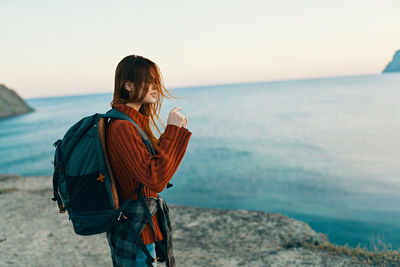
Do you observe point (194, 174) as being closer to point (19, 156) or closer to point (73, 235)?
point (73, 235)

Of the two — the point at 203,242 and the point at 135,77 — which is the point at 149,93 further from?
the point at 203,242

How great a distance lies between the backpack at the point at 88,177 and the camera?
1651 mm

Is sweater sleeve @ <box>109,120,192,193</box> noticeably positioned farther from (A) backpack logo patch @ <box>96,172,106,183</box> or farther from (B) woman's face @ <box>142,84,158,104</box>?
(B) woman's face @ <box>142,84,158,104</box>

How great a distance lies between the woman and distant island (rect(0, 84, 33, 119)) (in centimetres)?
7769

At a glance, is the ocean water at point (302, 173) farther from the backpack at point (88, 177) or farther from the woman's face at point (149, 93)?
the backpack at point (88, 177)

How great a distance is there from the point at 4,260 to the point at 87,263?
138 centimetres

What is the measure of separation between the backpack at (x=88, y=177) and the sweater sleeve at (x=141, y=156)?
88 millimetres

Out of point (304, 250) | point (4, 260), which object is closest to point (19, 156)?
point (4, 260)

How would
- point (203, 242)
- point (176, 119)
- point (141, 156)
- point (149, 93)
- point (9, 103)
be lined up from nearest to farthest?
point (141, 156)
point (176, 119)
point (149, 93)
point (203, 242)
point (9, 103)

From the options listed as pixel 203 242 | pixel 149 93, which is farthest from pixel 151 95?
pixel 203 242

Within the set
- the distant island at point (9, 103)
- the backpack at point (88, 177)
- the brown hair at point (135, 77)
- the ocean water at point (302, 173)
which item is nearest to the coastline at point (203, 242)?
the ocean water at point (302, 173)

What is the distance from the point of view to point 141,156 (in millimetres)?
1629

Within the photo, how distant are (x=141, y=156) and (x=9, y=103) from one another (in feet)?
287

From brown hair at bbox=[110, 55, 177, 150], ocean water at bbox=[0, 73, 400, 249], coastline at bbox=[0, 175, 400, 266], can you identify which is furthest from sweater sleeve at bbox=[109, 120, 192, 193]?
coastline at bbox=[0, 175, 400, 266]
